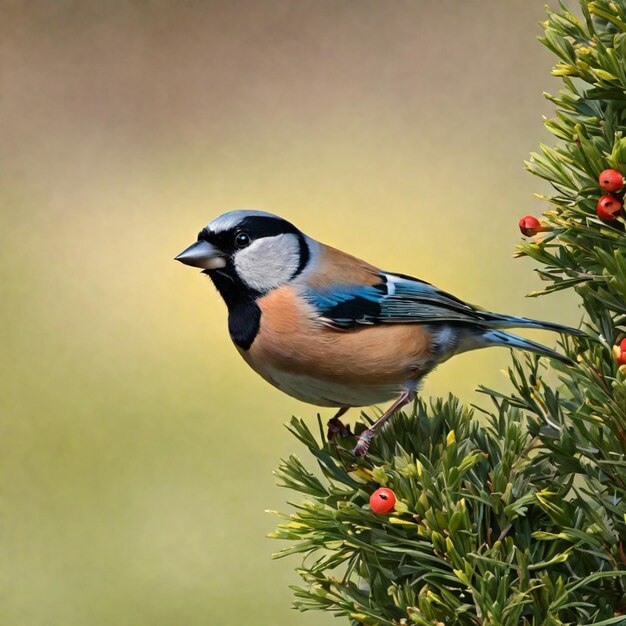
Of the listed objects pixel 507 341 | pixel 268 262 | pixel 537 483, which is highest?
pixel 268 262

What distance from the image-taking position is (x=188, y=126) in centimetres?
221

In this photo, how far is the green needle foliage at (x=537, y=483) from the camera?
28.6 inches

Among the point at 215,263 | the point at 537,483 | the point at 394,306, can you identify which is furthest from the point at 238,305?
the point at 537,483

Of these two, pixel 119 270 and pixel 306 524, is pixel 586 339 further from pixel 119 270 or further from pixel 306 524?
pixel 119 270

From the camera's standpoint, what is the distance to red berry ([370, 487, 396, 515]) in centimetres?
75

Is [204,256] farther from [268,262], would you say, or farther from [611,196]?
[611,196]

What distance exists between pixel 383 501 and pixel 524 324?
0.29 metres

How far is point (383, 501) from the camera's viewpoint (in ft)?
2.47

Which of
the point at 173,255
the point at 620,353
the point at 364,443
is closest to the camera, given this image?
the point at 620,353

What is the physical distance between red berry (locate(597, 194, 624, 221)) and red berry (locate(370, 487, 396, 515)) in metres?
0.25

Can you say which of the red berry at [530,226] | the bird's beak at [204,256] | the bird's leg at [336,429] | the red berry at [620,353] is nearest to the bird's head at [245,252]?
the bird's beak at [204,256]

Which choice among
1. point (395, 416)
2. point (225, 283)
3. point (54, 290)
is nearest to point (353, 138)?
point (54, 290)

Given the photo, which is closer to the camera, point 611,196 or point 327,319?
point 611,196

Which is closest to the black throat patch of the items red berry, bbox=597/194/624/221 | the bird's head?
the bird's head
